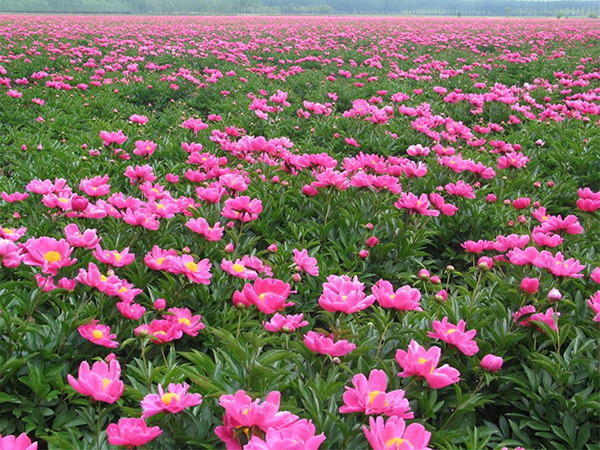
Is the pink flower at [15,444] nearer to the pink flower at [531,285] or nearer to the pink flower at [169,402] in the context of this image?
the pink flower at [169,402]

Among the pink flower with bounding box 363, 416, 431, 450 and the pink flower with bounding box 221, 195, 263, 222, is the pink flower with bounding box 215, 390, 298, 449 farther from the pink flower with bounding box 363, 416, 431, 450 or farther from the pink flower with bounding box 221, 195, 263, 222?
the pink flower with bounding box 221, 195, 263, 222

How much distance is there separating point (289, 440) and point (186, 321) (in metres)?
Answer: 0.90

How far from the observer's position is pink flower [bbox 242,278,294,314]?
1395mm

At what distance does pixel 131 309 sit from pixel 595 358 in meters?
1.75

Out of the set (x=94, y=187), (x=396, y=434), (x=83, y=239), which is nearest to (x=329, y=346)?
(x=396, y=434)

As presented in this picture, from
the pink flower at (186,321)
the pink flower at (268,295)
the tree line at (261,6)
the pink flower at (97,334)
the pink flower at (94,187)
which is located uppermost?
the tree line at (261,6)

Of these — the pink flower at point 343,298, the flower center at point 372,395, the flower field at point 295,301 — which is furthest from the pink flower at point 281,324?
the flower center at point 372,395

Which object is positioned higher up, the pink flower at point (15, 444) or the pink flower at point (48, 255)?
the pink flower at point (48, 255)

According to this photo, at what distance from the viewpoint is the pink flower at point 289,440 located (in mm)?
881

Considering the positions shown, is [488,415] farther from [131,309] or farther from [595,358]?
[131,309]

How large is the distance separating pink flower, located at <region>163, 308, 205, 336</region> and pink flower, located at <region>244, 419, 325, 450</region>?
2.40 ft

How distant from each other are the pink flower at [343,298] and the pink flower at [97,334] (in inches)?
28.4

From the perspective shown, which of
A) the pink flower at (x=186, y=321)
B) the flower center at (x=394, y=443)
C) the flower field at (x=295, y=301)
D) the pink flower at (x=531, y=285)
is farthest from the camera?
the pink flower at (x=531, y=285)

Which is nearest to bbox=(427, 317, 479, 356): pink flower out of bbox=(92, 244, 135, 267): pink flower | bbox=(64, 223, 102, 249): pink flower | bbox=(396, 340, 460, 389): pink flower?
bbox=(396, 340, 460, 389): pink flower
